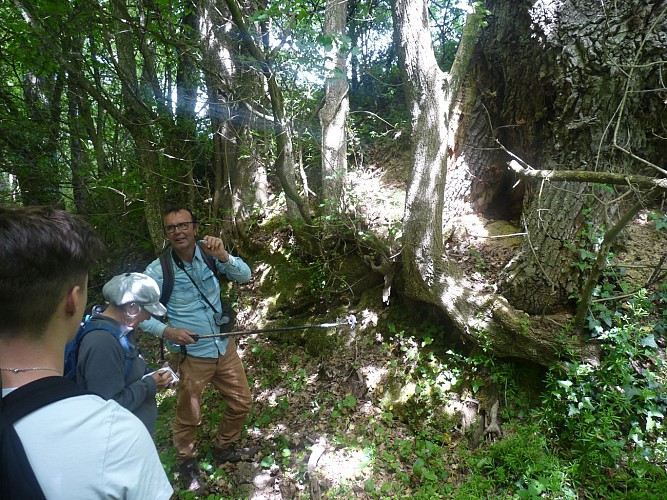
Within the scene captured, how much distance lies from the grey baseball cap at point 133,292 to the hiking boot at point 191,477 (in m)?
2.16

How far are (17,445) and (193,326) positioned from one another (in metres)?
2.55

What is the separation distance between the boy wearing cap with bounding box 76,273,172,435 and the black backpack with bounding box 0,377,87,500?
3.68ft

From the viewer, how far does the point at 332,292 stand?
555 cm

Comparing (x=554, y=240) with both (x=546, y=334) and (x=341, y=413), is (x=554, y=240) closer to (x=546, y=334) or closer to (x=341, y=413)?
(x=546, y=334)

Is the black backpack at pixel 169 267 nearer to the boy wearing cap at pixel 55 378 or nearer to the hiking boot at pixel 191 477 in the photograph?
the hiking boot at pixel 191 477

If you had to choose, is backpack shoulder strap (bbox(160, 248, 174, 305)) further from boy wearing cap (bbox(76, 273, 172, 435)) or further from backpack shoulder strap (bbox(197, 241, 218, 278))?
boy wearing cap (bbox(76, 273, 172, 435))

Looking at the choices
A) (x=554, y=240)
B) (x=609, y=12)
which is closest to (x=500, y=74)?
(x=609, y=12)

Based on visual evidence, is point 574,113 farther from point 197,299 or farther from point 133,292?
point 133,292

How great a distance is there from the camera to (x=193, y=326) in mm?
3416

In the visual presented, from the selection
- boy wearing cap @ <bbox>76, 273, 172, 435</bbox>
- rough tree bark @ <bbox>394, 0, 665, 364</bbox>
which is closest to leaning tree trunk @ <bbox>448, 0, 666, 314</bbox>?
rough tree bark @ <bbox>394, 0, 665, 364</bbox>

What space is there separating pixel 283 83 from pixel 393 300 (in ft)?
10.8

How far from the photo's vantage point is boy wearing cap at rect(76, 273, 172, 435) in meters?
2.00

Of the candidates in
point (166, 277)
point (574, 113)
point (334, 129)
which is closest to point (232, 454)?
point (166, 277)

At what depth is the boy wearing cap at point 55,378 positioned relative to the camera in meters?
0.96
